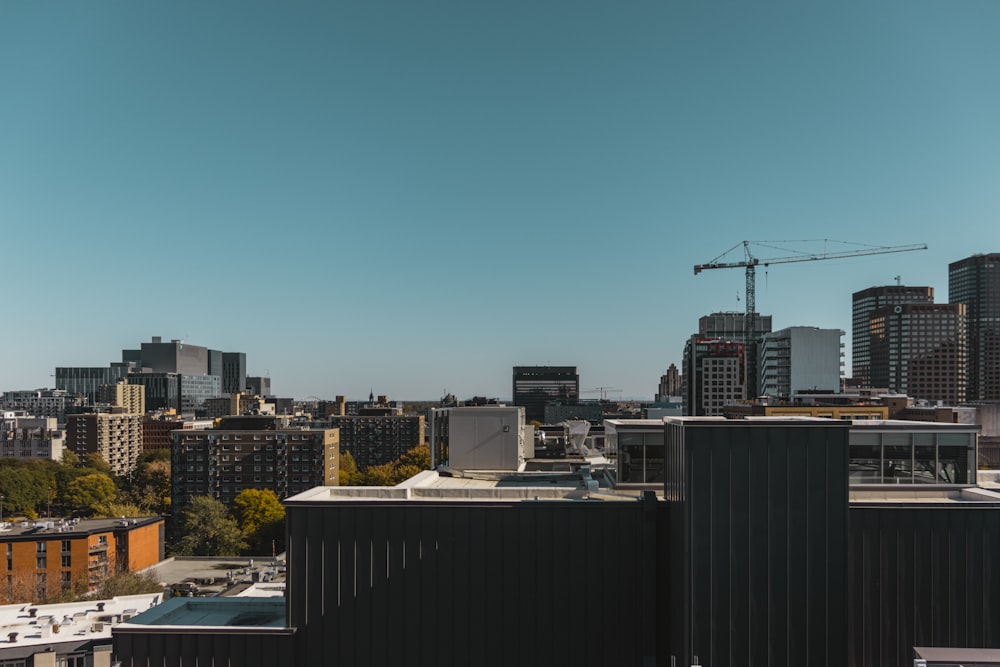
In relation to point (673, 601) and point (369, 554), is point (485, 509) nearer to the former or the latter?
point (369, 554)

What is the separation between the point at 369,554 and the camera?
16891 mm

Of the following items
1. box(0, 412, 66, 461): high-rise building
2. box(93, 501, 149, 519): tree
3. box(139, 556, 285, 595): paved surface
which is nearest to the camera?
box(139, 556, 285, 595): paved surface

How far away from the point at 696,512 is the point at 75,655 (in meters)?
38.1

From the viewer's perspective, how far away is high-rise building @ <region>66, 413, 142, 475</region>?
164 meters

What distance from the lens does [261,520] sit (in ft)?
302

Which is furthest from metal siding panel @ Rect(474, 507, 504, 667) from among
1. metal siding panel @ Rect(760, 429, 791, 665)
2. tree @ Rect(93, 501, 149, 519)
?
tree @ Rect(93, 501, 149, 519)

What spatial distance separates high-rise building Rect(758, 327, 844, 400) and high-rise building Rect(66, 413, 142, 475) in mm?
165232

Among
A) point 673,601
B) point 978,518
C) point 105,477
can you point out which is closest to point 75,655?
point 673,601

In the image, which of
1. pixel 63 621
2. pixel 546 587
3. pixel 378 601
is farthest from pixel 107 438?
pixel 546 587

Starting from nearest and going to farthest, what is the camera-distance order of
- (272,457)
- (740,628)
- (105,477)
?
1. (740,628)
2. (272,457)
3. (105,477)

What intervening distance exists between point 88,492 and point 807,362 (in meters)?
164

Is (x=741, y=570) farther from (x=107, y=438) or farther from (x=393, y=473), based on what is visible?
(x=107, y=438)

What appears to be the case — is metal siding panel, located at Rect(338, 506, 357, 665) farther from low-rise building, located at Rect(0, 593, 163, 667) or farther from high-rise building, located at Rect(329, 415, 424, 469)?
high-rise building, located at Rect(329, 415, 424, 469)

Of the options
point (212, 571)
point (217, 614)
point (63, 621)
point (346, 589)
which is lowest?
point (212, 571)
